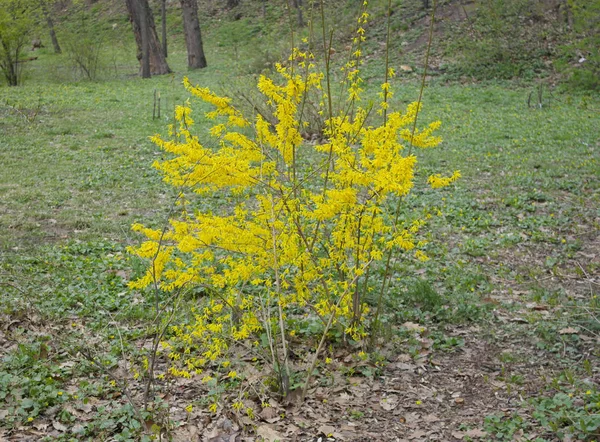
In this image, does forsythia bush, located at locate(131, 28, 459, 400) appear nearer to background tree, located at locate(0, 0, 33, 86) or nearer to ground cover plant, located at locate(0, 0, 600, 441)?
ground cover plant, located at locate(0, 0, 600, 441)

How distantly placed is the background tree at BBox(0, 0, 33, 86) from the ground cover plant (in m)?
10.6

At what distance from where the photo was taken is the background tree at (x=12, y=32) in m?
18.7

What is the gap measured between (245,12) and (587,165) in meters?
25.4

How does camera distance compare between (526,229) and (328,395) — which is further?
(526,229)

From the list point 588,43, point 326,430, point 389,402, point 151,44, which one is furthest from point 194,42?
point 326,430

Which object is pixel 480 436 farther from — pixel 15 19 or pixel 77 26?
pixel 77 26

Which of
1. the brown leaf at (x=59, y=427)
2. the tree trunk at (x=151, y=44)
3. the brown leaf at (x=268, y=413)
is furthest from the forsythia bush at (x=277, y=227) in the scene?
the tree trunk at (x=151, y=44)

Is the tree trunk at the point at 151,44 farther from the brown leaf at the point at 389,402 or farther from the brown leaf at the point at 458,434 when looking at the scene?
the brown leaf at the point at 458,434

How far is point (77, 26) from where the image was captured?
36875mm

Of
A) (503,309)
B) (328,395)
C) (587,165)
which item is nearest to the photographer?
(328,395)

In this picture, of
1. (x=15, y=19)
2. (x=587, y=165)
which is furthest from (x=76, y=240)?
(x=15, y=19)

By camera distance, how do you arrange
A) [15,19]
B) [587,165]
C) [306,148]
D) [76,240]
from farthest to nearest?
[15,19]
[306,148]
[587,165]
[76,240]

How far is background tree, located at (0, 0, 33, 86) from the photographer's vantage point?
18688 mm

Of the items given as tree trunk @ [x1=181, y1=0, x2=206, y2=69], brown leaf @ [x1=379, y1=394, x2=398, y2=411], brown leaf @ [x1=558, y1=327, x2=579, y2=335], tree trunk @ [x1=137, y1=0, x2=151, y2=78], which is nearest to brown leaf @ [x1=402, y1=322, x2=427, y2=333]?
brown leaf @ [x1=379, y1=394, x2=398, y2=411]
